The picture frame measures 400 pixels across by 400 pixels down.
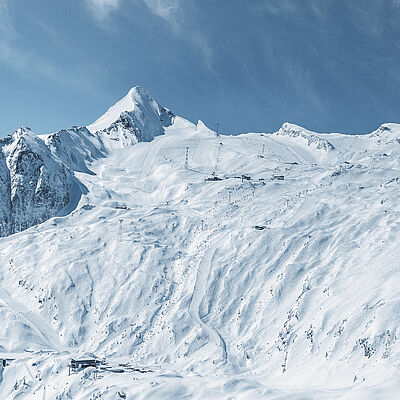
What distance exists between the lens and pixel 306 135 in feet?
463

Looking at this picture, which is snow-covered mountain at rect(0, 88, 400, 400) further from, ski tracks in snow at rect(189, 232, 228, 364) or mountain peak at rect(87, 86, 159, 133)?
mountain peak at rect(87, 86, 159, 133)

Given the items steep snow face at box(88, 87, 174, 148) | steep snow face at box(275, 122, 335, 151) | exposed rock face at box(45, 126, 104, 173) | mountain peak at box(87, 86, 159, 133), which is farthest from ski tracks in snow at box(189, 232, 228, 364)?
mountain peak at box(87, 86, 159, 133)

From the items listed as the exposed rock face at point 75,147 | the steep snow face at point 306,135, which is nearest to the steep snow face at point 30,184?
the exposed rock face at point 75,147

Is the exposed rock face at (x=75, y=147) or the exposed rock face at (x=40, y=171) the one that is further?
the exposed rock face at (x=75, y=147)

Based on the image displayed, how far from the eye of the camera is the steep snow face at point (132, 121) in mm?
123938

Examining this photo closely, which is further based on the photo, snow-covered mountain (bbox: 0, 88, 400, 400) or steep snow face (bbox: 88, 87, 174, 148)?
steep snow face (bbox: 88, 87, 174, 148)

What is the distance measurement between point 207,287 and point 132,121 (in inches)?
3872

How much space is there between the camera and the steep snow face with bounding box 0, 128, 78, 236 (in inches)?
3063

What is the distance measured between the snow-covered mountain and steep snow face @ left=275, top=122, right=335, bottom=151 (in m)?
49.9

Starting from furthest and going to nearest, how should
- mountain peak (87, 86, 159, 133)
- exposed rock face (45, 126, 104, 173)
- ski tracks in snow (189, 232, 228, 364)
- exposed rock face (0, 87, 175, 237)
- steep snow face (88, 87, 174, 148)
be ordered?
mountain peak (87, 86, 159, 133) < steep snow face (88, 87, 174, 148) < exposed rock face (45, 126, 104, 173) < exposed rock face (0, 87, 175, 237) < ski tracks in snow (189, 232, 228, 364)

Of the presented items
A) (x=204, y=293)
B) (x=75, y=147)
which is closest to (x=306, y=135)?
(x=75, y=147)

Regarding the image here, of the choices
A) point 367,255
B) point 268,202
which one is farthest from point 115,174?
A: point 367,255

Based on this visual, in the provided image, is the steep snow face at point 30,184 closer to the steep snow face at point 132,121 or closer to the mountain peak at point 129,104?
the steep snow face at point 132,121

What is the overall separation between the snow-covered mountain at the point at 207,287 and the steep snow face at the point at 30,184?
1.13 feet
